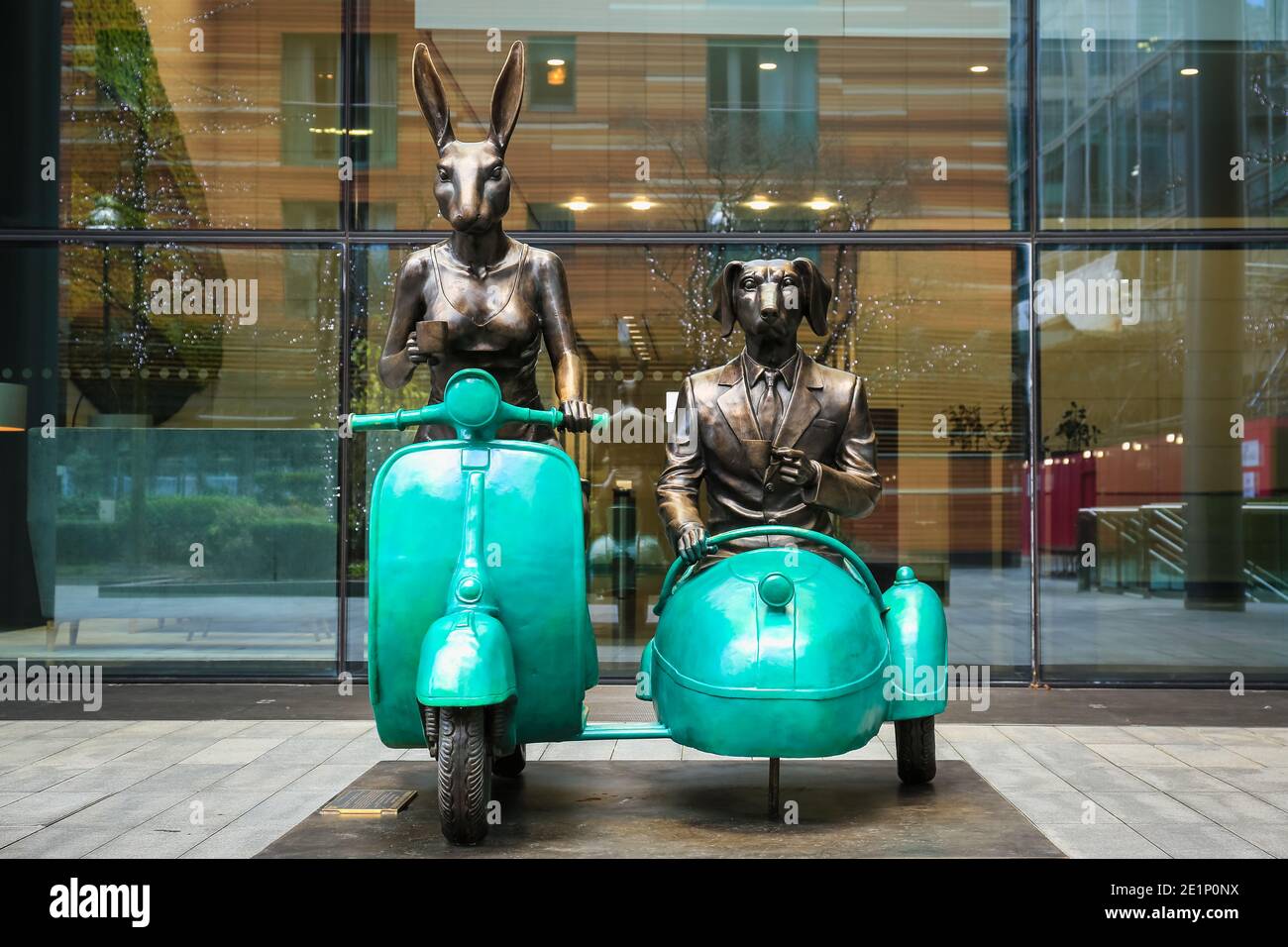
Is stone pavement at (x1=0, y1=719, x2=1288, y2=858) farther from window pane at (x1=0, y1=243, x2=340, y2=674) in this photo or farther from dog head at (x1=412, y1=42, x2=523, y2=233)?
dog head at (x1=412, y1=42, x2=523, y2=233)

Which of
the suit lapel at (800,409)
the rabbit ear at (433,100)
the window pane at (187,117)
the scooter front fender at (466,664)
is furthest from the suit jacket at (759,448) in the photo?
the window pane at (187,117)

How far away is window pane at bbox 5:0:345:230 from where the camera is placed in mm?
9625

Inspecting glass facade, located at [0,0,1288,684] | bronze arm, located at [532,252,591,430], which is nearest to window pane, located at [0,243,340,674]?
glass facade, located at [0,0,1288,684]

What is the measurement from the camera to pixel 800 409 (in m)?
5.22

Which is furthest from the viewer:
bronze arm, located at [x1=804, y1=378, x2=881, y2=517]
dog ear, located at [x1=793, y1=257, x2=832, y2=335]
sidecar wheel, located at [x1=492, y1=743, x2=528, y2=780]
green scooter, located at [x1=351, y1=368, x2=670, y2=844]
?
sidecar wheel, located at [x1=492, y1=743, x2=528, y2=780]

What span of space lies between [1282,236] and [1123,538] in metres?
2.35

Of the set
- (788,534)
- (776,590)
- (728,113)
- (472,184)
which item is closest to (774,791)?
(776,590)

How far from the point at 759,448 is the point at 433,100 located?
1.85m

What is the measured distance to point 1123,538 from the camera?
376 inches

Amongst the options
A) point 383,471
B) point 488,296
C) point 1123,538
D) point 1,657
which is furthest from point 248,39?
point 1123,538

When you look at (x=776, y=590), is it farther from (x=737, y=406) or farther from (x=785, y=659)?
(x=737, y=406)

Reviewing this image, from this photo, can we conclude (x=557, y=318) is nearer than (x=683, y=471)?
No

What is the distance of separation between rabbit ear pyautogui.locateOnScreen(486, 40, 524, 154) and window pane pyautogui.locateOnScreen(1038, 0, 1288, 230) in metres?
5.27

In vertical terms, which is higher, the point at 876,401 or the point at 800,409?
the point at 876,401
